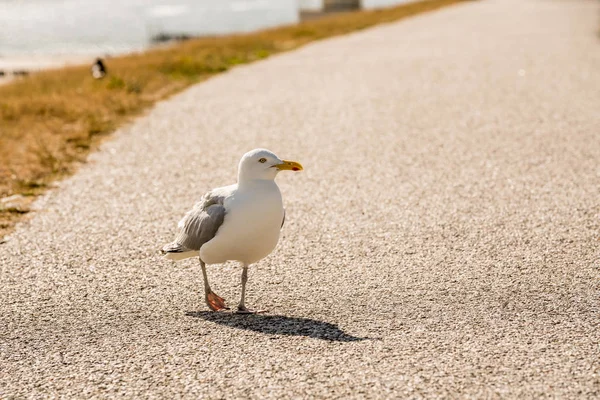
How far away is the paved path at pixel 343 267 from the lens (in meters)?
4.75

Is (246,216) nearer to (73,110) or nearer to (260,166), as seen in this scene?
(260,166)

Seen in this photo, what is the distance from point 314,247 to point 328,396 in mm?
2944

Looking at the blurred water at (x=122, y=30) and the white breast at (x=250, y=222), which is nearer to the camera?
the white breast at (x=250, y=222)

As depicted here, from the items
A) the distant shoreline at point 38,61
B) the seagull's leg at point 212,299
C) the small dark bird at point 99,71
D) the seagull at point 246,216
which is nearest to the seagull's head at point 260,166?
the seagull at point 246,216

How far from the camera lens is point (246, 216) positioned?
5.35 meters

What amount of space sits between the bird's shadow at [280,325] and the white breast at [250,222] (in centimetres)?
45

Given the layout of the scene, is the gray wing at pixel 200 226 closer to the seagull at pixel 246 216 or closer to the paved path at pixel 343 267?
the seagull at pixel 246 216

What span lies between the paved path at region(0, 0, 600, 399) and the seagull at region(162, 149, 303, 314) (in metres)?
0.50

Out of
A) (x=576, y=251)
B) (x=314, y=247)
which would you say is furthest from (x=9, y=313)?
(x=576, y=251)

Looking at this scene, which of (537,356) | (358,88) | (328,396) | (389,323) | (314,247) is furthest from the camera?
(358,88)

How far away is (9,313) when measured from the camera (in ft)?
19.3

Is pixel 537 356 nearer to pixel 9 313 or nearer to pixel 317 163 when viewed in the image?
pixel 9 313

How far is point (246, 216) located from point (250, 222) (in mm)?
47

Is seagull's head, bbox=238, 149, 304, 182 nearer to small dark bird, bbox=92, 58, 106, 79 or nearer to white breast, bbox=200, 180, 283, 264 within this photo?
white breast, bbox=200, 180, 283, 264
